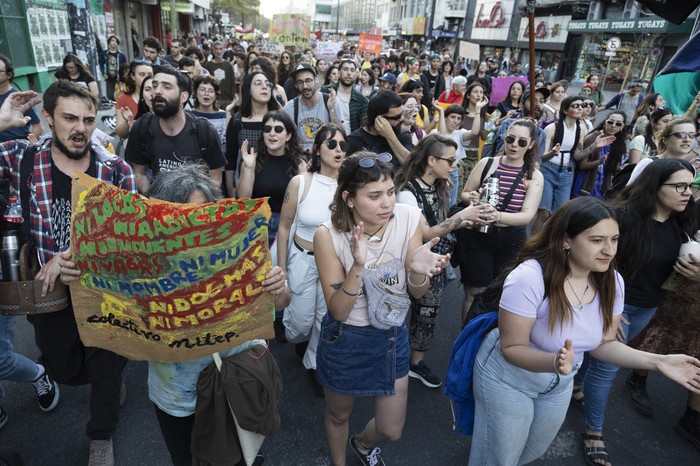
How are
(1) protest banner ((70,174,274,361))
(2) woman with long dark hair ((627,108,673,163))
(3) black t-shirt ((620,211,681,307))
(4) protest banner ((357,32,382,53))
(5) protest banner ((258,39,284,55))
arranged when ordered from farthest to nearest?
(4) protest banner ((357,32,382,53)), (5) protest banner ((258,39,284,55)), (2) woman with long dark hair ((627,108,673,163)), (3) black t-shirt ((620,211,681,307)), (1) protest banner ((70,174,274,361))

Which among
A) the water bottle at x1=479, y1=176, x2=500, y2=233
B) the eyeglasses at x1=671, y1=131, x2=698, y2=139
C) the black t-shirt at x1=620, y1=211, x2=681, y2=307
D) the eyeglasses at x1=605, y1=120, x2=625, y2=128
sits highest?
the eyeglasses at x1=671, y1=131, x2=698, y2=139

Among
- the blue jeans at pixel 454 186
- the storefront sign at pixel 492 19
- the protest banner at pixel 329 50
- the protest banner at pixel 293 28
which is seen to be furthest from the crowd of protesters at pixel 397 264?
the storefront sign at pixel 492 19

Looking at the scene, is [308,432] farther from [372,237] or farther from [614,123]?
[614,123]

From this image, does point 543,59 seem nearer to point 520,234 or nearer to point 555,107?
point 555,107

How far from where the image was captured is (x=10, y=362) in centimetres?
270

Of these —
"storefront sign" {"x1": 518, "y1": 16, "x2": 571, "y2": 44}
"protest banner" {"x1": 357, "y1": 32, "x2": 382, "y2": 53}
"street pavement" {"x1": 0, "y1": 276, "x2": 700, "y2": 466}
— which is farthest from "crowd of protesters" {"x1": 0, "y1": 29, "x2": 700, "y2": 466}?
"storefront sign" {"x1": 518, "y1": 16, "x2": 571, "y2": 44}

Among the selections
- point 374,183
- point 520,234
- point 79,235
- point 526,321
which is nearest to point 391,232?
point 374,183

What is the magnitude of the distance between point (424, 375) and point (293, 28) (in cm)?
1364

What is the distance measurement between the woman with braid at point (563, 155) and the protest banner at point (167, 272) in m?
4.66

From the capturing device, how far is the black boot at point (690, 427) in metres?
3.14

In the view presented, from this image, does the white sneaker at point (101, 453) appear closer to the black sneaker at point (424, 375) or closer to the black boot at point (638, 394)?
the black sneaker at point (424, 375)

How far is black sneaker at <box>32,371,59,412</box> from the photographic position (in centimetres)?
294

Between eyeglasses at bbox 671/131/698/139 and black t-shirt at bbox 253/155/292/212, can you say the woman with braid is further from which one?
black t-shirt at bbox 253/155/292/212

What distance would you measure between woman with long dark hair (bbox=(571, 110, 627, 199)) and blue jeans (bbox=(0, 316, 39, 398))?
20.1 ft
